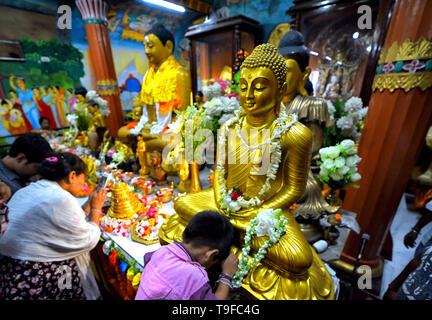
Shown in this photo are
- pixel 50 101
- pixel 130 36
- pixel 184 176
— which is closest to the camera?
pixel 184 176

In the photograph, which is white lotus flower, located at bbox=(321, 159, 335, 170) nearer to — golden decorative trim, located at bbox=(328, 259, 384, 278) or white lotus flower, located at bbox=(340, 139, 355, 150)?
white lotus flower, located at bbox=(340, 139, 355, 150)

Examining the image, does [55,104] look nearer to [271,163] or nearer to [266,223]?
[271,163]

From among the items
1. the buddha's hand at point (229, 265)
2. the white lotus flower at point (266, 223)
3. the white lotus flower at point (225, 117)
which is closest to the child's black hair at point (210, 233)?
the buddha's hand at point (229, 265)

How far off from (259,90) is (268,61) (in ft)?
0.63

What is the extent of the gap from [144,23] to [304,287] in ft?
29.3

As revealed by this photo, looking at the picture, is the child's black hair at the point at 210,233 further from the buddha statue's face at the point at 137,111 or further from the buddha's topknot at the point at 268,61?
the buddha statue's face at the point at 137,111

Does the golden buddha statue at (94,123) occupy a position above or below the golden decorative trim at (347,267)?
above

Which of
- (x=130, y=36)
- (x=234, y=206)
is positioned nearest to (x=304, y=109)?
(x=234, y=206)

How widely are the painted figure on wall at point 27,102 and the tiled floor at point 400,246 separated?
8051 mm

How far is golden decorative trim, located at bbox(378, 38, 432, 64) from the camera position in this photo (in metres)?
1.44

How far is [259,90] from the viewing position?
144 centimetres

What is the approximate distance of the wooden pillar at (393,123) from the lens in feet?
4.89

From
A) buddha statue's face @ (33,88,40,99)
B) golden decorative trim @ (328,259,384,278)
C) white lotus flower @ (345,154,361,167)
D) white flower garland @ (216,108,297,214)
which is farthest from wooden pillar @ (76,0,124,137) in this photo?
golden decorative trim @ (328,259,384,278)

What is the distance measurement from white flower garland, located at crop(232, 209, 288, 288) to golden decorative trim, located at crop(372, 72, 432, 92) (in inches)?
54.8
